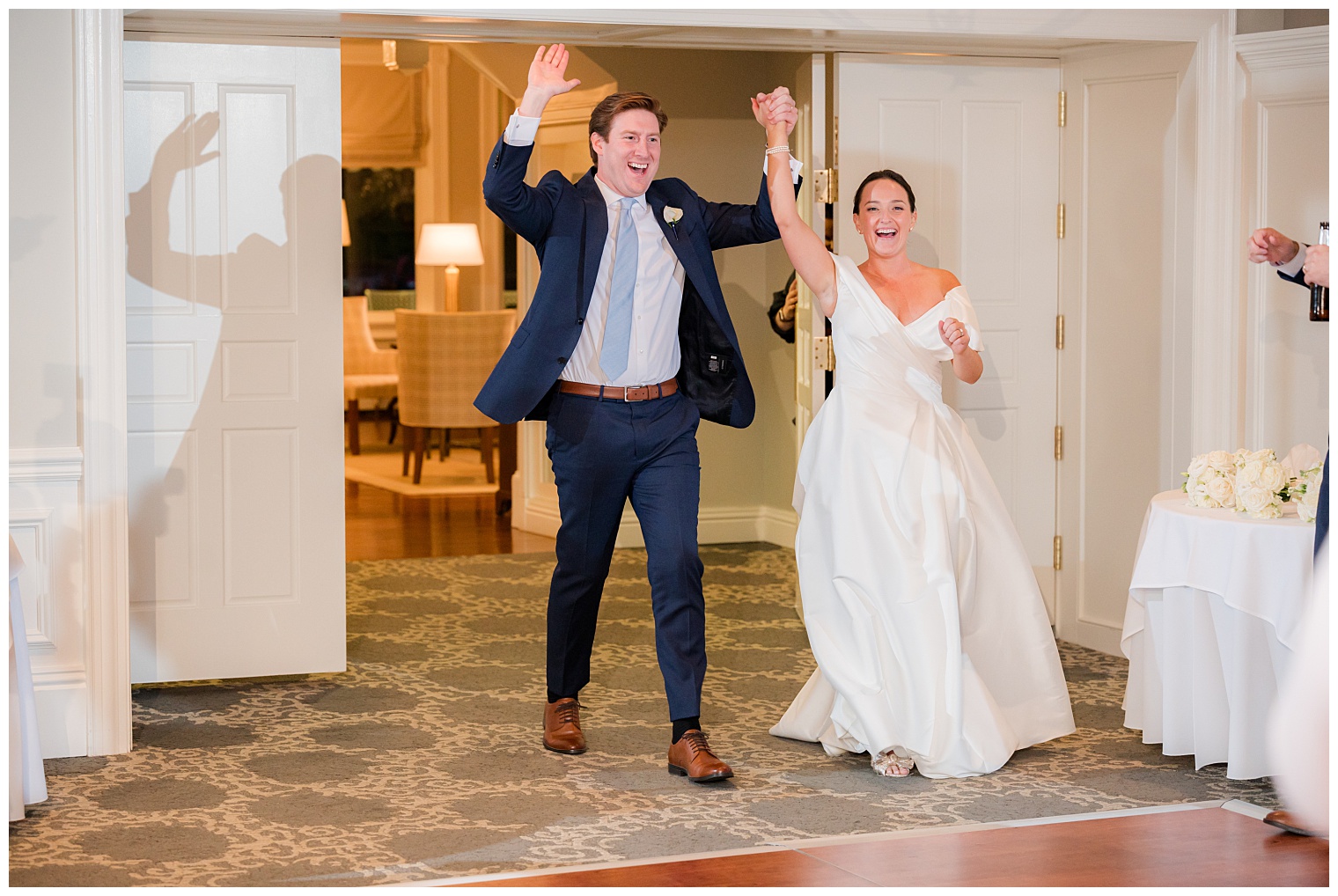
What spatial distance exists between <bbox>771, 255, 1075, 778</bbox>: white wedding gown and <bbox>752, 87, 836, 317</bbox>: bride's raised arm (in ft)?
0.15

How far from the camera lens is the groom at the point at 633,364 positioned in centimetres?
383

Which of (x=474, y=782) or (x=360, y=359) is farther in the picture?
(x=360, y=359)

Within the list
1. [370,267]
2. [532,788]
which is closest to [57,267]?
[532,788]

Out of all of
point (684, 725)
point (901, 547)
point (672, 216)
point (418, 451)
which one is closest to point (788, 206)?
point (672, 216)

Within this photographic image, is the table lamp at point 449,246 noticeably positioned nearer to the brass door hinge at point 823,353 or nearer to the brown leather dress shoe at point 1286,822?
the brass door hinge at point 823,353

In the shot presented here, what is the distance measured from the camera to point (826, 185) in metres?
5.38

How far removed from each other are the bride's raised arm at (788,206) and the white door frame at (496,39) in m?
0.82

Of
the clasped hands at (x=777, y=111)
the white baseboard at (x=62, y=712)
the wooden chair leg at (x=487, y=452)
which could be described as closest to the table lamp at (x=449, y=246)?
the wooden chair leg at (x=487, y=452)

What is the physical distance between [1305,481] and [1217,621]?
1.36ft

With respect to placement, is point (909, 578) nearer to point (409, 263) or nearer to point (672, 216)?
point (672, 216)

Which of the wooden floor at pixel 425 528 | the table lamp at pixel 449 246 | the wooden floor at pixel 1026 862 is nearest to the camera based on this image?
the wooden floor at pixel 1026 862

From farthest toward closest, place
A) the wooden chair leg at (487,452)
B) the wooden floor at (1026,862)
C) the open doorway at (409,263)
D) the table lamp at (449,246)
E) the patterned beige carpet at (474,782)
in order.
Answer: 1. the table lamp at (449,246)
2. the wooden chair leg at (487,452)
3. the open doorway at (409,263)
4. the patterned beige carpet at (474,782)
5. the wooden floor at (1026,862)

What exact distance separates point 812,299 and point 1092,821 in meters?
2.63

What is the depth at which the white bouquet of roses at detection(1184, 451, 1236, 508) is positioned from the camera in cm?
376
